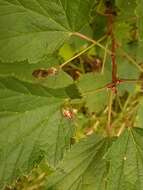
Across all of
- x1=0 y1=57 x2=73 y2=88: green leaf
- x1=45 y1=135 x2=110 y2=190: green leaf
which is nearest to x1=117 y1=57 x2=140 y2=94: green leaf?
x1=0 y1=57 x2=73 y2=88: green leaf

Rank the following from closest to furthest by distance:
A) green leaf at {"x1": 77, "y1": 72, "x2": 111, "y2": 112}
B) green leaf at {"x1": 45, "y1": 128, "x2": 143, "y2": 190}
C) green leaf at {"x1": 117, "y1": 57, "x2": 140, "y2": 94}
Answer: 1. green leaf at {"x1": 45, "y1": 128, "x2": 143, "y2": 190}
2. green leaf at {"x1": 77, "y1": 72, "x2": 111, "y2": 112}
3. green leaf at {"x1": 117, "y1": 57, "x2": 140, "y2": 94}

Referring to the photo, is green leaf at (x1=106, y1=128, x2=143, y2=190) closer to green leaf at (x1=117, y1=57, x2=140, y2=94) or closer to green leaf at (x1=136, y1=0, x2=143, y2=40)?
green leaf at (x1=136, y1=0, x2=143, y2=40)

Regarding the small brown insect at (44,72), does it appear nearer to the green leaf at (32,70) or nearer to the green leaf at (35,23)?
the green leaf at (32,70)

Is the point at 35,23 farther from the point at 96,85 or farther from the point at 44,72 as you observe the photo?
the point at 96,85

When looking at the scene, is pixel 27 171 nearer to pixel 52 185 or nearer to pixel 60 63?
pixel 52 185

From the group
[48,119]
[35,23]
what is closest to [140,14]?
[35,23]

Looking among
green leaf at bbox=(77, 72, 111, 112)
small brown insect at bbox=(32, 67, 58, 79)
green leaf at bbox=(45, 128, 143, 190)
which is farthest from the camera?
green leaf at bbox=(77, 72, 111, 112)

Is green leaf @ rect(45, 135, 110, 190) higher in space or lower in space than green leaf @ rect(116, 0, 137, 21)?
lower
